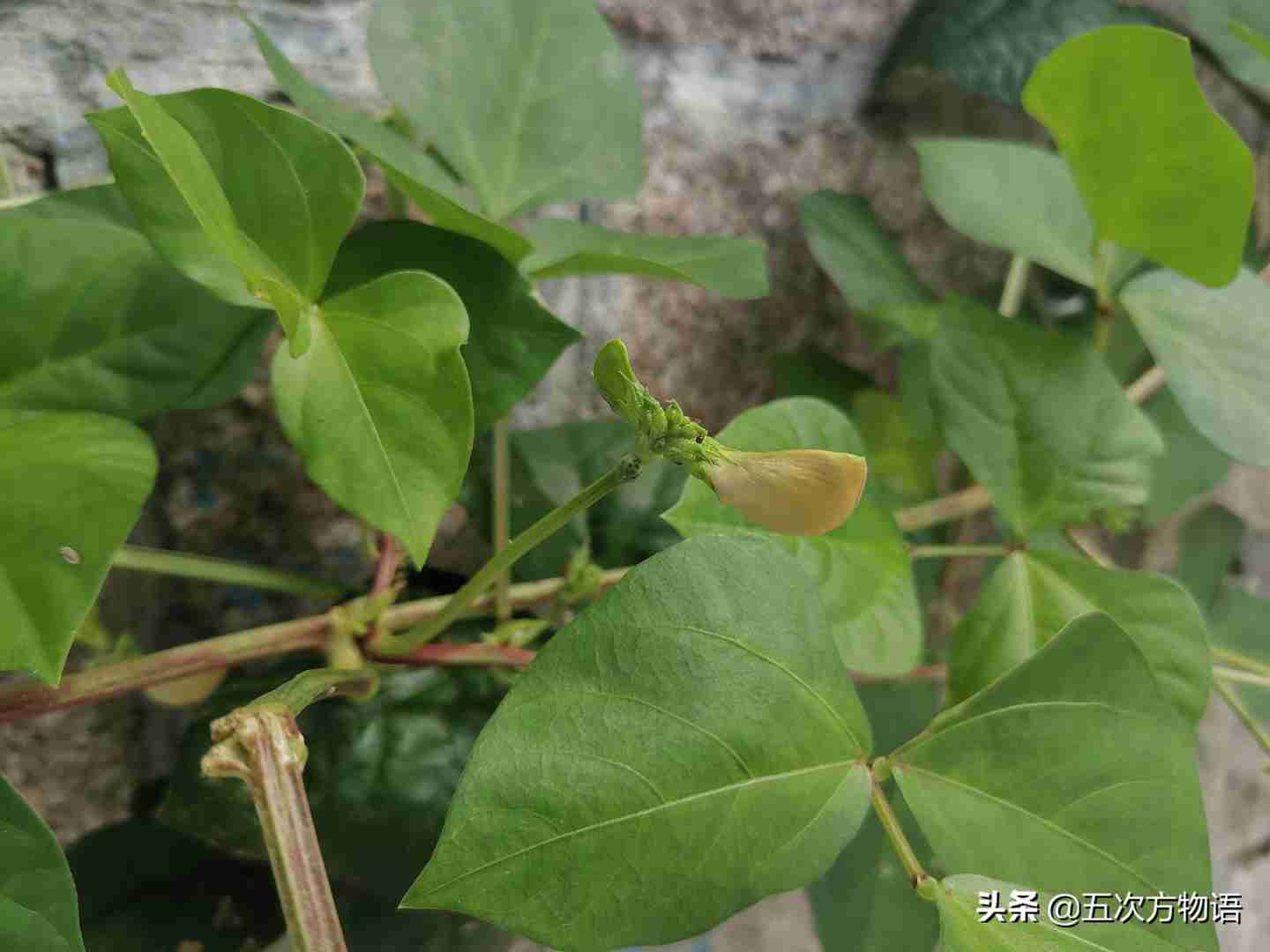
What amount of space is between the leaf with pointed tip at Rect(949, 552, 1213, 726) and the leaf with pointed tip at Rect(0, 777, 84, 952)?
0.33 m

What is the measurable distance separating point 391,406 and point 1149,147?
31 cm

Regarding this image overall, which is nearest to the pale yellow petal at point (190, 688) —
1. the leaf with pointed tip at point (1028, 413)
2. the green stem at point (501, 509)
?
the green stem at point (501, 509)

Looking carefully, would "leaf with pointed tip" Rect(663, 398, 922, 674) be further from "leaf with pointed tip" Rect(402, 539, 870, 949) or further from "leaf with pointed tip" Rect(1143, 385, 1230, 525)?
"leaf with pointed tip" Rect(1143, 385, 1230, 525)

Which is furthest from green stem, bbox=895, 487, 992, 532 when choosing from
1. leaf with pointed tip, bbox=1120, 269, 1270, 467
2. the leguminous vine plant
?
leaf with pointed tip, bbox=1120, 269, 1270, 467

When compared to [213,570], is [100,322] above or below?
above

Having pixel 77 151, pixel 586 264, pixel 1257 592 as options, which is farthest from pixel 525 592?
pixel 1257 592

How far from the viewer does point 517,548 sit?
269 mm

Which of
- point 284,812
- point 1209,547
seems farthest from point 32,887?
point 1209,547

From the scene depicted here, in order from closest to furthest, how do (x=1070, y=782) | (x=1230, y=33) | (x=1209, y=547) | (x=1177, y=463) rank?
(x=1070, y=782)
(x=1230, y=33)
(x=1177, y=463)
(x=1209, y=547)

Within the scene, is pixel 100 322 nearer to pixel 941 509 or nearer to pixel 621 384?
pixel 621 384

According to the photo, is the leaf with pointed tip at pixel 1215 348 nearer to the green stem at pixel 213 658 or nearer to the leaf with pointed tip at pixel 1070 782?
the leaf with pointed tip at pixel 1070 782

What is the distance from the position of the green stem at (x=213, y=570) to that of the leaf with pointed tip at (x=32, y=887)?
94 mm

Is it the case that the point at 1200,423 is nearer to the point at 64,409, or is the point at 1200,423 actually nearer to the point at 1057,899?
the point at 1057,899

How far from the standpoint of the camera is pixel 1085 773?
1.04ft
